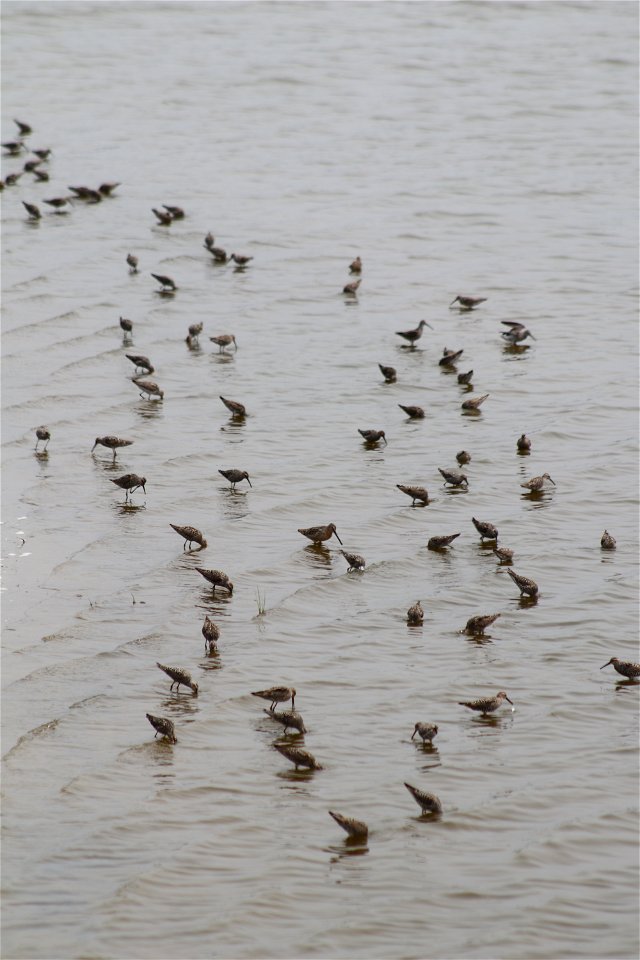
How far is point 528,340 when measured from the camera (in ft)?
81.7

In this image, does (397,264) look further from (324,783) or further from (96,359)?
(324,783)

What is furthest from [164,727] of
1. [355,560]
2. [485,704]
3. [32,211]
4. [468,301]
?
[32,211]

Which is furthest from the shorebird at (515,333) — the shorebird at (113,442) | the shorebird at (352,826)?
the shorebird at (352,826)

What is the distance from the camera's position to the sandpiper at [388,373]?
73.9 ft

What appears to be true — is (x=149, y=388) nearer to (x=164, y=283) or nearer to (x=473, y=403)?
(x=473, y=403)

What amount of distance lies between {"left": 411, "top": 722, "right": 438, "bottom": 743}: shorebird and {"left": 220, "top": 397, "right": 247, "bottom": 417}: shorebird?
949 cm

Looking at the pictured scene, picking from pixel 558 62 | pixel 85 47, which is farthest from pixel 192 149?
pixel 558 62

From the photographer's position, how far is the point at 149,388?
21.5 m

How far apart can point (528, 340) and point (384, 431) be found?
5.40 meters

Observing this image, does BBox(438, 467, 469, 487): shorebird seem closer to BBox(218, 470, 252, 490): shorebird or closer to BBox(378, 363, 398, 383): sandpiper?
BBox(218, 470, 252, 490): shorebird

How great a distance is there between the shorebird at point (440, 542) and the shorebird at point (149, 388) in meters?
6.64

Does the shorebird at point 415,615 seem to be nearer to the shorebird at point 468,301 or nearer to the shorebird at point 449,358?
the shorebird at point 449,358

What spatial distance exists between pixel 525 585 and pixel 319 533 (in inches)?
108

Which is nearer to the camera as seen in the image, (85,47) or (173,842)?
(173,842)
